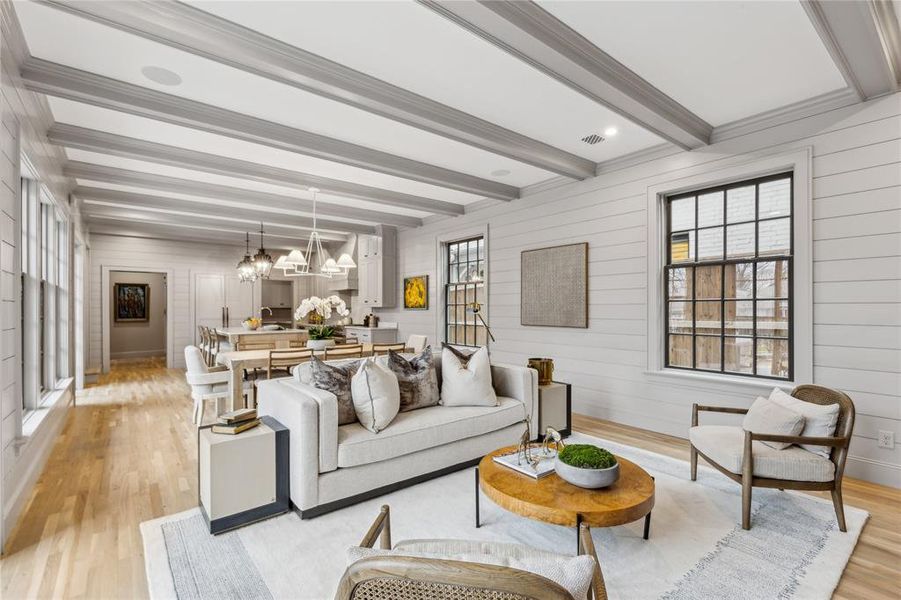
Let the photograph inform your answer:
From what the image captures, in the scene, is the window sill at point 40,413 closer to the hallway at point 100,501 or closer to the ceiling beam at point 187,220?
the hallway at point 100,501

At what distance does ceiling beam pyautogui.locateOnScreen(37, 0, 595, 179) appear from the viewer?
2.13 metres

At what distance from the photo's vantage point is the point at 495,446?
3428 millimetres

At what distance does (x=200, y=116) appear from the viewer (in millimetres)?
3264

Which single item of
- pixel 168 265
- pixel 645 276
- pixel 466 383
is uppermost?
pixel 168 265

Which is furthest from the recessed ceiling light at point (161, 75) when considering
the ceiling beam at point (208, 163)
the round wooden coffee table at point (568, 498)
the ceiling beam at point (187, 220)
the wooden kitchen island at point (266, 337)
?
the ceiling beam at point (187, 220)

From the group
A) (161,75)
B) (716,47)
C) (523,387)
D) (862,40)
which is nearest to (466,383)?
(523,387)

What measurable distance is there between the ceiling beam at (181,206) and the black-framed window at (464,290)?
2.29 metres

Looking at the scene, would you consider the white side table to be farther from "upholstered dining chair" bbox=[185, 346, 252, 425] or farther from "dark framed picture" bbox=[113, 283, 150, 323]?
"dark framed picture" bbox=[113, 283, 150, 323]

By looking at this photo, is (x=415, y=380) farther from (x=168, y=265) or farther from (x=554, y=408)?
(x=168, y=265)

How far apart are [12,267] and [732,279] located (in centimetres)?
534

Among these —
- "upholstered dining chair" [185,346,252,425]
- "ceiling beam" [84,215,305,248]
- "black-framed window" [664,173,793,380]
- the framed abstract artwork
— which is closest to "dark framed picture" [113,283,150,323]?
"ceiling beam" [84,215,305,248]

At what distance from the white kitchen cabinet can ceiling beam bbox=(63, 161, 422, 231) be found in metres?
0.68

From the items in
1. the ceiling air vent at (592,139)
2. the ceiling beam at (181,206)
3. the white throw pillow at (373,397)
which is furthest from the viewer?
the ceiling beam at (181,206)

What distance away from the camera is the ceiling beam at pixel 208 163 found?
3750 mm
